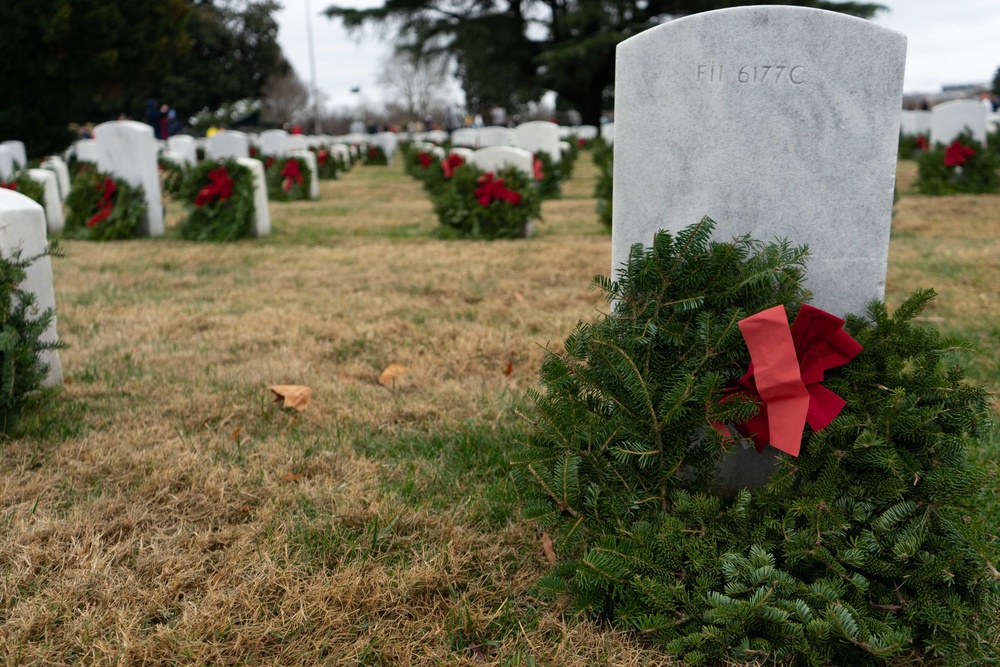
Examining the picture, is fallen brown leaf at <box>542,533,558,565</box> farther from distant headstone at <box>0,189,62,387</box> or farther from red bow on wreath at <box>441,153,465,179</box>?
red bow on wreath at <box>441,153,465,179</box>

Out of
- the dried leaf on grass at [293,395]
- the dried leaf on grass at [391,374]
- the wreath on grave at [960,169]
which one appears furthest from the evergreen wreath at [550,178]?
the dried leaf on grass at [293,395]

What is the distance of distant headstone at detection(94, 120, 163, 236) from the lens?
7984 mm

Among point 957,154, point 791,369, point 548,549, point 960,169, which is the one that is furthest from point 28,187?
point 960,169

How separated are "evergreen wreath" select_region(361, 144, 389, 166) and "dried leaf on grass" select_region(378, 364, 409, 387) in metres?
20.6

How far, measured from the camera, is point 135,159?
26.7ft

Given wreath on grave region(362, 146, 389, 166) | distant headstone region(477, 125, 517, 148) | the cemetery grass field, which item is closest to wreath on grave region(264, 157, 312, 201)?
distant headstone region(477, 125, 517, 148)

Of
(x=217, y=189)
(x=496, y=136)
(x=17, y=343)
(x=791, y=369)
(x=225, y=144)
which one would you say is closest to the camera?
(x=791, y=369)

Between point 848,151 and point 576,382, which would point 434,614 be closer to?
point 576,382

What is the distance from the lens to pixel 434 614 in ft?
6.53

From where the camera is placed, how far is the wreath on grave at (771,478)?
1.77 m

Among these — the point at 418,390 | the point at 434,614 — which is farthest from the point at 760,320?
the point at 418,390

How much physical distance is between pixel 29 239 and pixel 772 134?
8.81 feet

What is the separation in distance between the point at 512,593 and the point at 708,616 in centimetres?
54

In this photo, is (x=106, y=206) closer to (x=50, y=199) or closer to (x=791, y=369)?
(x=50, y=199)
